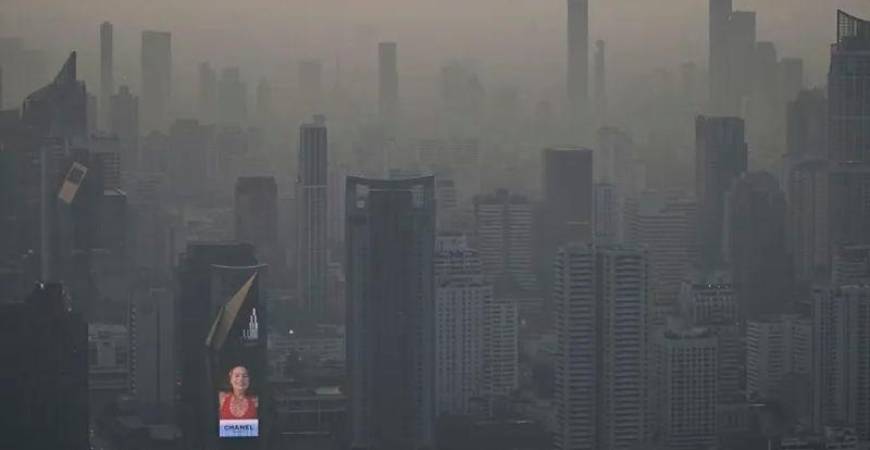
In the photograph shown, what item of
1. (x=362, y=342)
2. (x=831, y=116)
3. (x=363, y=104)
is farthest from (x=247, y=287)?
(x=831, y=116)

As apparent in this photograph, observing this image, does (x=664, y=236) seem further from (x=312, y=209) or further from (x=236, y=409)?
(x=236, y=409)

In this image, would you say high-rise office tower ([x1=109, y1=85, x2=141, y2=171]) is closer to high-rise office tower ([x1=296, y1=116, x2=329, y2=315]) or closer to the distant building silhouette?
the distant building silhouette

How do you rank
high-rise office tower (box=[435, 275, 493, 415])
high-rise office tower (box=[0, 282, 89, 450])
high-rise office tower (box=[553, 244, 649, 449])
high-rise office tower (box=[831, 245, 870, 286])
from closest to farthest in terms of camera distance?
1. high-rise office tower (box=[0, 282, 89, 450])
2. high-rise office tower (box=[553, 244, 649, 449])
3. high-rise office tower (box=[435, 275, 493, 415])
4. high-rise office tower (box=[831, 245, 870, 286])

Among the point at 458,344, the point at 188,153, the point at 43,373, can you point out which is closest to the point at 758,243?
the point at 458,344

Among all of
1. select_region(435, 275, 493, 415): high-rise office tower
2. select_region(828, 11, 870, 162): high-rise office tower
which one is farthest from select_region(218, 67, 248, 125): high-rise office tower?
select_region(828, 11, 870, 162): high-rise office tower

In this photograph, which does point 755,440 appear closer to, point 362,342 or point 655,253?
point 655,253

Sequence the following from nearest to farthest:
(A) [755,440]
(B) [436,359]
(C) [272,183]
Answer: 1. (A) [755,440]
2. (B) [436,359]
3. (C) [272,183]
